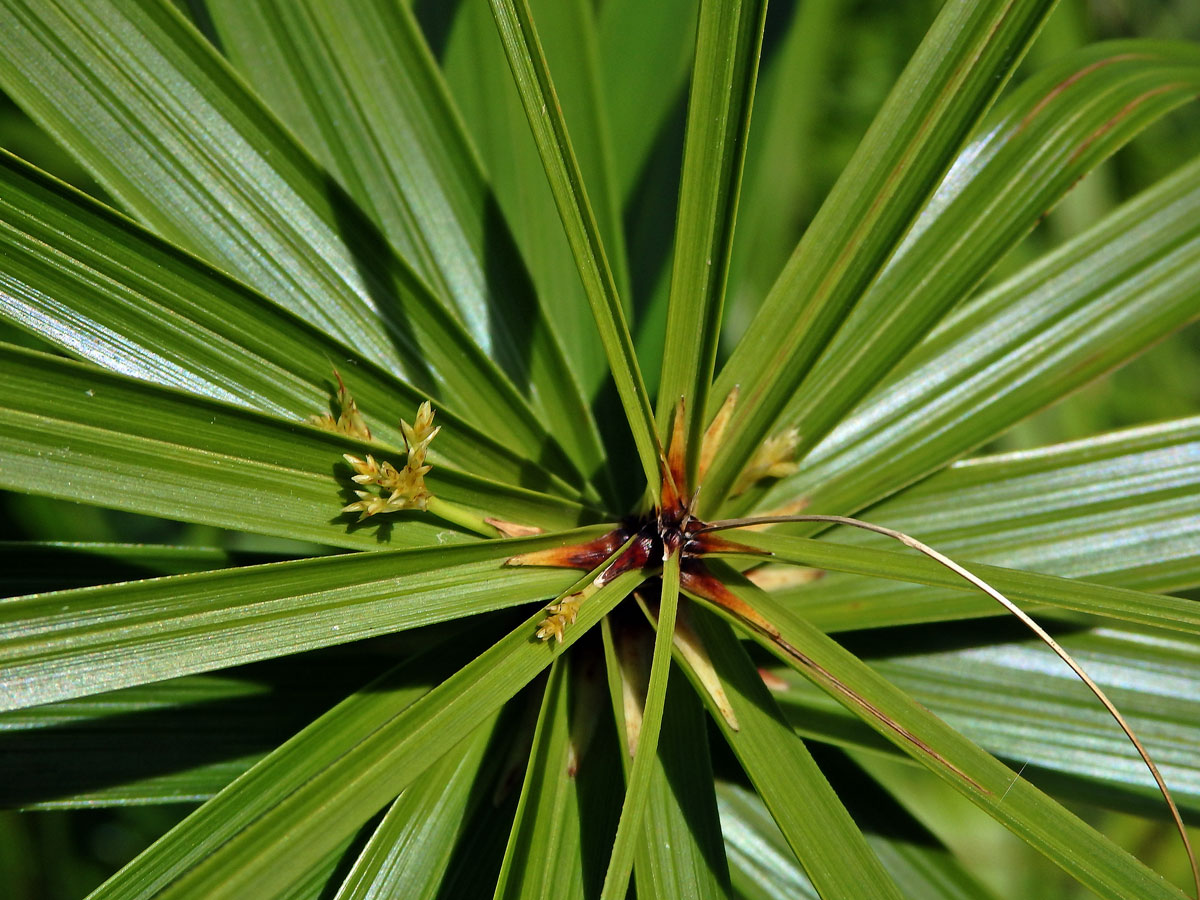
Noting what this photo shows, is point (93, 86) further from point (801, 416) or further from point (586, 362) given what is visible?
point (801, 416)

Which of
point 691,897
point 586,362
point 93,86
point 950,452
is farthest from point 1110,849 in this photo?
point 93,86

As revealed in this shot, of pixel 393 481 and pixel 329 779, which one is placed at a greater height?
pixel 393 481

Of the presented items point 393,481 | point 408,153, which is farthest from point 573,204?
point 408,153

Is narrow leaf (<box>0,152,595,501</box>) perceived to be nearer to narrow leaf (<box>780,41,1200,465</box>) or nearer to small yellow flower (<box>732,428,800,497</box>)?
small yellow flower (<box>732,428,800,497</box>)

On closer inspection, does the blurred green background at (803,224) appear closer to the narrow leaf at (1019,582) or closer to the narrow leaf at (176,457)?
the narrow leaf at (176,457)

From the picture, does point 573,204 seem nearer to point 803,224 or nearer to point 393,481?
point 393,481

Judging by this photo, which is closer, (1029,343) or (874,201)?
(874,201)

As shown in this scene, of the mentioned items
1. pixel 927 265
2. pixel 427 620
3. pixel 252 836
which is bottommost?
pixel 252 836
